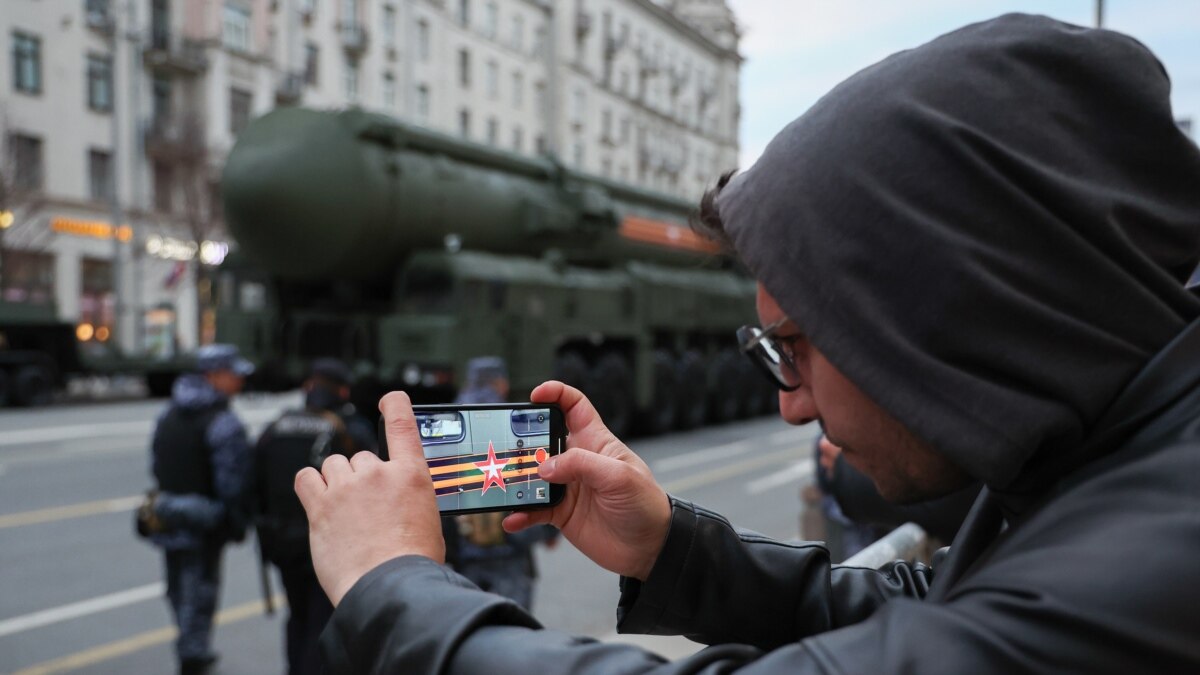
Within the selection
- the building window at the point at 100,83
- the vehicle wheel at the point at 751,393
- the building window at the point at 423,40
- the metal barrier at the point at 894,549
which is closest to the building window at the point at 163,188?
the building window at the point at 100,83

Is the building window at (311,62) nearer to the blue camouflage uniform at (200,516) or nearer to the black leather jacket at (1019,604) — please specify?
the blue camouflage uniform at (200,516)


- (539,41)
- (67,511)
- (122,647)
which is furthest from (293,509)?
(539,41)

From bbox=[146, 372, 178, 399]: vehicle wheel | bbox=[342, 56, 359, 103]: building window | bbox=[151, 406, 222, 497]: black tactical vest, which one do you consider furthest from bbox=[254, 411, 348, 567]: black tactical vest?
bbox=[342, 56, 359, 103]: building window

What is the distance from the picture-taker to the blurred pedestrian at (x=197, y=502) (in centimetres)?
546

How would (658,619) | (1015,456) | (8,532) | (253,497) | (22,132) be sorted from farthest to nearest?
(22,132) < (8,532) < (253,497) < (658,619) < (1015,456)

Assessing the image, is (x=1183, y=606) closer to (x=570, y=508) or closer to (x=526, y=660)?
(x=526, y=660)

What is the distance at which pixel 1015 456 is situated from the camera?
1026 mm

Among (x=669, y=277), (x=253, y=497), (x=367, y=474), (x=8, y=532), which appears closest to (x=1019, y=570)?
(x=367, y=474)

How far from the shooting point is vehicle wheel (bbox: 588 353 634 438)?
14438 millimetres

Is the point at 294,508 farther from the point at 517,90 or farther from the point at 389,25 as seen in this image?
the point at 517,90

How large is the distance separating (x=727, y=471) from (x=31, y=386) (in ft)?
51.3

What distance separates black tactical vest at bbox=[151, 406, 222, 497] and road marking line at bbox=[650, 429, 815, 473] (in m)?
7.70

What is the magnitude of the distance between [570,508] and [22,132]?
31.3 metres

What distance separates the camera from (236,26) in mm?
32625
